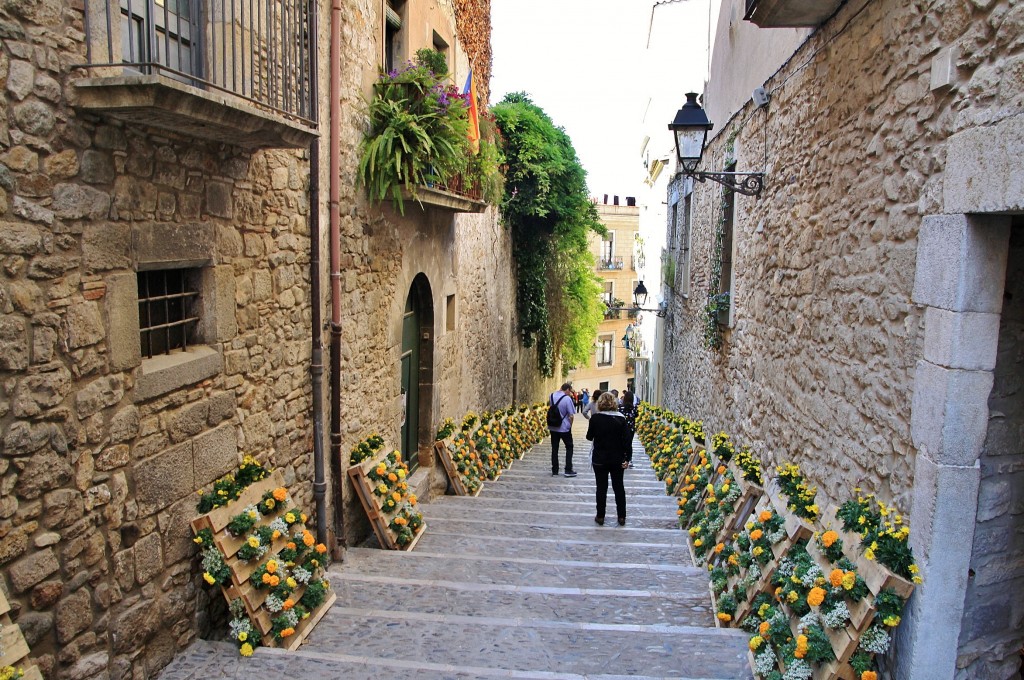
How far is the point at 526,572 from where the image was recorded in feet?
19.5

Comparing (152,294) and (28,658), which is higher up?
(152,294)

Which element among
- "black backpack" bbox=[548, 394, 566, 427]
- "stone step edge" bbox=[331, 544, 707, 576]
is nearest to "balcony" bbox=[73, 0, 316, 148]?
"stone step edge" bbox=[331, 544, 707, 576]

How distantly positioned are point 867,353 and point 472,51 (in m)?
8.70

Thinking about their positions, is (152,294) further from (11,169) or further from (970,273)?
(970,273)

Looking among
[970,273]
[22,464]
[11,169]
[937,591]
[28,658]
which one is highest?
[11,169]

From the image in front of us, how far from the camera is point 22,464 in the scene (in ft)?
10.2

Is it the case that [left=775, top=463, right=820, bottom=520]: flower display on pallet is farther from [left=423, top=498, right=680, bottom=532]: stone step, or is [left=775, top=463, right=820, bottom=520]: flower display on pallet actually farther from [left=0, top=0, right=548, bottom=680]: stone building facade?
[left=0, top=0, right=548, bottom=680]: stone building facade

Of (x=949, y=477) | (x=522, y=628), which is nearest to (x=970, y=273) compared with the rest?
(x=949, y=477)

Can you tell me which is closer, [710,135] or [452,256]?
[452,256]

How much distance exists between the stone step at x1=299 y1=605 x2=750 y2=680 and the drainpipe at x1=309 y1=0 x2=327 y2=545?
1.26 m

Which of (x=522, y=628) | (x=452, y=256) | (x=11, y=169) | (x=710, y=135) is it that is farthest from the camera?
(x=710, y=135)

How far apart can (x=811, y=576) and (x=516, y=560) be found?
271 cm

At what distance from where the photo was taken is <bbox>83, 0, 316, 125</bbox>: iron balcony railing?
11.1 feet

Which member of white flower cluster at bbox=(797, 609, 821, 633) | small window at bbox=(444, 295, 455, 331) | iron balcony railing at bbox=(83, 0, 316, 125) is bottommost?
white flower cluster at bbox=(797, 609, 821, 633)
